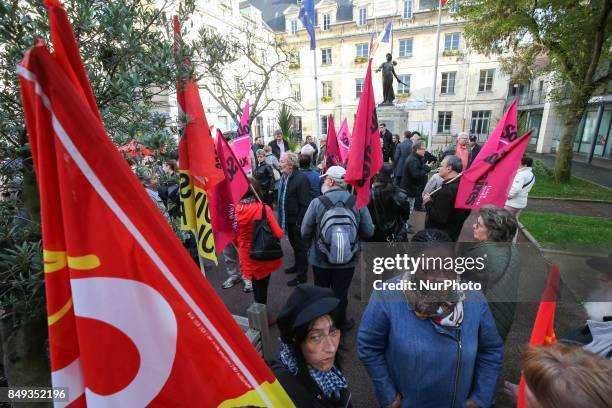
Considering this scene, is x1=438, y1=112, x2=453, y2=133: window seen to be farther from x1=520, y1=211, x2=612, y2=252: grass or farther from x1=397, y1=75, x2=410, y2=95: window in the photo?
x1=520, y1=211, x2=612, y2=252: grass

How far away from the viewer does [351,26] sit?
29.5m

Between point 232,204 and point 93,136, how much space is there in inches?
100

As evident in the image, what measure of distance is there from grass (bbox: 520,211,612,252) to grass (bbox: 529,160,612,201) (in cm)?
277

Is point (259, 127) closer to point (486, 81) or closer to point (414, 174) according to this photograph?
point (486, 81)

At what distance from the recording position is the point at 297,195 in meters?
4.65

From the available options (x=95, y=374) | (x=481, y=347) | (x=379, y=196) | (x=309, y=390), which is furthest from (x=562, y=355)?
(x=379, y=196)

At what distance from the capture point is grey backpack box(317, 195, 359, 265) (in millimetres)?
3154

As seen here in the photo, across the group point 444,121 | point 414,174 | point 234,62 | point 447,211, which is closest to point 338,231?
point 447,211

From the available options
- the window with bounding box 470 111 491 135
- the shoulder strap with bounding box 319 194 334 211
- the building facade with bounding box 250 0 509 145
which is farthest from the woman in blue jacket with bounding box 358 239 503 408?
the window with bounding box 470 111 491 135

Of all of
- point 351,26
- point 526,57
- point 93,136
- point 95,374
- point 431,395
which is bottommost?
point 431,395

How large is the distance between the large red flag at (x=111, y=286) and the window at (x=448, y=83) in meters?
32.4

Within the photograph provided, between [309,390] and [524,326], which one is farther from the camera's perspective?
[524,326]

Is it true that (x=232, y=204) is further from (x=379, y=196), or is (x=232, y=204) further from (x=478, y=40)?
(x=478, y=40)

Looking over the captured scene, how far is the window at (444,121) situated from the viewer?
95.7 ft
